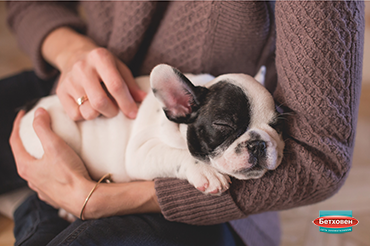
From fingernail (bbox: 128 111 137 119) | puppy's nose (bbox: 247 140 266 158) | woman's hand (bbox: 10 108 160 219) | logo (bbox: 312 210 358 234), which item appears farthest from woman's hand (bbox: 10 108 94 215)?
logo (bbox: 312 210 358 234)

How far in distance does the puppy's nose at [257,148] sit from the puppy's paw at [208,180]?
0.46 feet

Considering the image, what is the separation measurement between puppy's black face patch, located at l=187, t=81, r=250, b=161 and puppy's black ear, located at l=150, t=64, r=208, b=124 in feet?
0.10

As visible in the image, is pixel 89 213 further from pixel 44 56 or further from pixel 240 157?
pixel 44 56

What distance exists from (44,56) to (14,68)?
5.28 feet

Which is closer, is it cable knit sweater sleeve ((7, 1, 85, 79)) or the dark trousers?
the dark trousers

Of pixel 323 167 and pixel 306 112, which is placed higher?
pixel 306 112

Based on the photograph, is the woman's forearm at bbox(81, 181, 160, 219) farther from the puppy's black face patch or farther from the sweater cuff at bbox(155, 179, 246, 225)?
the puppy's black face patch

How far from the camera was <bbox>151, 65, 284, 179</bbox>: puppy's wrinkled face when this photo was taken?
762 millimetres

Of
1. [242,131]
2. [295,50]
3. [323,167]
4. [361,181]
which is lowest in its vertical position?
[361,181]

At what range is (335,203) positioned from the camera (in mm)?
1638

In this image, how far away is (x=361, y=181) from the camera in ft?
6.39

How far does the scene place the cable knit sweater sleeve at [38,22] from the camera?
1.39 metres

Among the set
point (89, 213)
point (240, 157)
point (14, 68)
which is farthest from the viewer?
point (14, 68)

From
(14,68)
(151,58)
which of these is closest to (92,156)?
(151,58)
